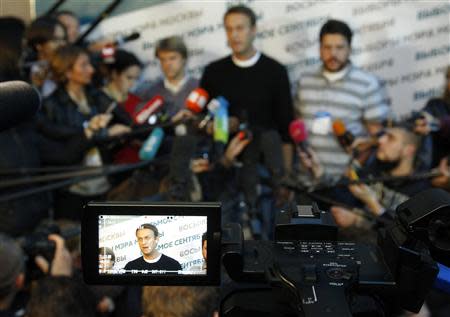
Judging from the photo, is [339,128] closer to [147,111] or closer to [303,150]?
[303,150]

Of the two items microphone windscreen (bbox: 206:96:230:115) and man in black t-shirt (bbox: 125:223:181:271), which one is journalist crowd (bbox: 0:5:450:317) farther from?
man in black t-shirt (bbox: 125:223:181:271)

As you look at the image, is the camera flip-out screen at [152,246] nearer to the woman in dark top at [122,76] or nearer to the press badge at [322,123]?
the press badge at [322,123]

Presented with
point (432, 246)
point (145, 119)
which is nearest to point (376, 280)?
point (432, 246)

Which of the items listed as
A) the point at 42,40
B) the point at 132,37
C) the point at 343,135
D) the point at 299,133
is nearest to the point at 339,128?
the point at 343,135

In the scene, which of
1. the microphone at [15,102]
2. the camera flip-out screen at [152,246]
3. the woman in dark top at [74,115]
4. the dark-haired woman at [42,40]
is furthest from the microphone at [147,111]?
the microphone at [15,102]

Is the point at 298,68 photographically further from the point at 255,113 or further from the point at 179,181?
the point at 179,181

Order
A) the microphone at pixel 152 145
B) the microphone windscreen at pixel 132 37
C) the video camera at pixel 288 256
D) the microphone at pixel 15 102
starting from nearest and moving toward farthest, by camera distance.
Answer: the microphone at pixel 15 102
the video camera at pixel 288 256
the microphone at pixel 152 145
the microphone windscreen at pixel 132 37

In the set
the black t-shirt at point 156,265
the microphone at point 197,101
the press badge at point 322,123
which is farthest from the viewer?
the press badge at point 322,123

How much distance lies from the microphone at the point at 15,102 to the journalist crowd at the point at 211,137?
1316 mm

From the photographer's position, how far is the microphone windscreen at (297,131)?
325 cm

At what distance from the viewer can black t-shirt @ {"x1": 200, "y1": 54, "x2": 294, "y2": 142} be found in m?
3.34

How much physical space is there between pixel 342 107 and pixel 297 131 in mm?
311

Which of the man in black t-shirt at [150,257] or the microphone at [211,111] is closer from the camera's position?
the man in black t-shirt at [150,257]

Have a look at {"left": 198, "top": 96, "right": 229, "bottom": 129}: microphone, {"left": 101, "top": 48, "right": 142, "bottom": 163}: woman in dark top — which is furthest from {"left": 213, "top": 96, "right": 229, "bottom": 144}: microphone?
{"left": 101, "top": 48, "right": 142, "bottom": 163}: woman in dark top
